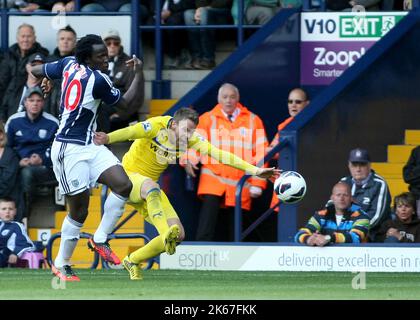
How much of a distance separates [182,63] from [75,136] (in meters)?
6.33

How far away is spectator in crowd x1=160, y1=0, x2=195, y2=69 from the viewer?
20188mm

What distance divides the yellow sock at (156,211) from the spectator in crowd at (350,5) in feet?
17.6

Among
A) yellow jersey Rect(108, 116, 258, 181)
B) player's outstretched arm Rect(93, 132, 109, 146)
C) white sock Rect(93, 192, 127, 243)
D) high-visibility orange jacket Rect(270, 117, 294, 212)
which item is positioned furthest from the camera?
high-visibility orange jacket Rect(270, 117, 294, 212)

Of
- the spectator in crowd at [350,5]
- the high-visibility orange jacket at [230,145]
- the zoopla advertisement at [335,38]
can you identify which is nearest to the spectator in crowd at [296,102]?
the high-visibility orange jacket at [230,145]

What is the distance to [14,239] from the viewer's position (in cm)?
1734

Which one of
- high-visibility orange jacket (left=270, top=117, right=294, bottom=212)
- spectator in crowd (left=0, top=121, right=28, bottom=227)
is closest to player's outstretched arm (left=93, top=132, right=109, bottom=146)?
high-visibility orange jacket (left=270, top=117, right=294, bottom=212)

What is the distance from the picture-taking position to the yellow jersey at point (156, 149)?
1455 cm

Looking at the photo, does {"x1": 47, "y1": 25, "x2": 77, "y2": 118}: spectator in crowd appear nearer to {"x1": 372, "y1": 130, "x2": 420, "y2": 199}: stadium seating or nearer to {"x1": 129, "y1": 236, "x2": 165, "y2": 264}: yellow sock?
{"x1": 372, "y1": 130, "x2": 420, "y2": 199}: stadium seating

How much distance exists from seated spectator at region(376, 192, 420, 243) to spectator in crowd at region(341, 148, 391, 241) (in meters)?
0.14

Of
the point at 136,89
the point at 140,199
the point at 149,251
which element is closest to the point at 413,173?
the point at 136,89

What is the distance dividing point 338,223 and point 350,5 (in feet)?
12.7

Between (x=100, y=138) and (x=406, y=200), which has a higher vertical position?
(x=100, y=138)

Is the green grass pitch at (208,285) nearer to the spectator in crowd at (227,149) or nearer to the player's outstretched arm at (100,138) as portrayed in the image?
the player's outstretched arm at (100,138)

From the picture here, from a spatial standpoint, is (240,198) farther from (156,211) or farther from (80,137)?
(80,137)
